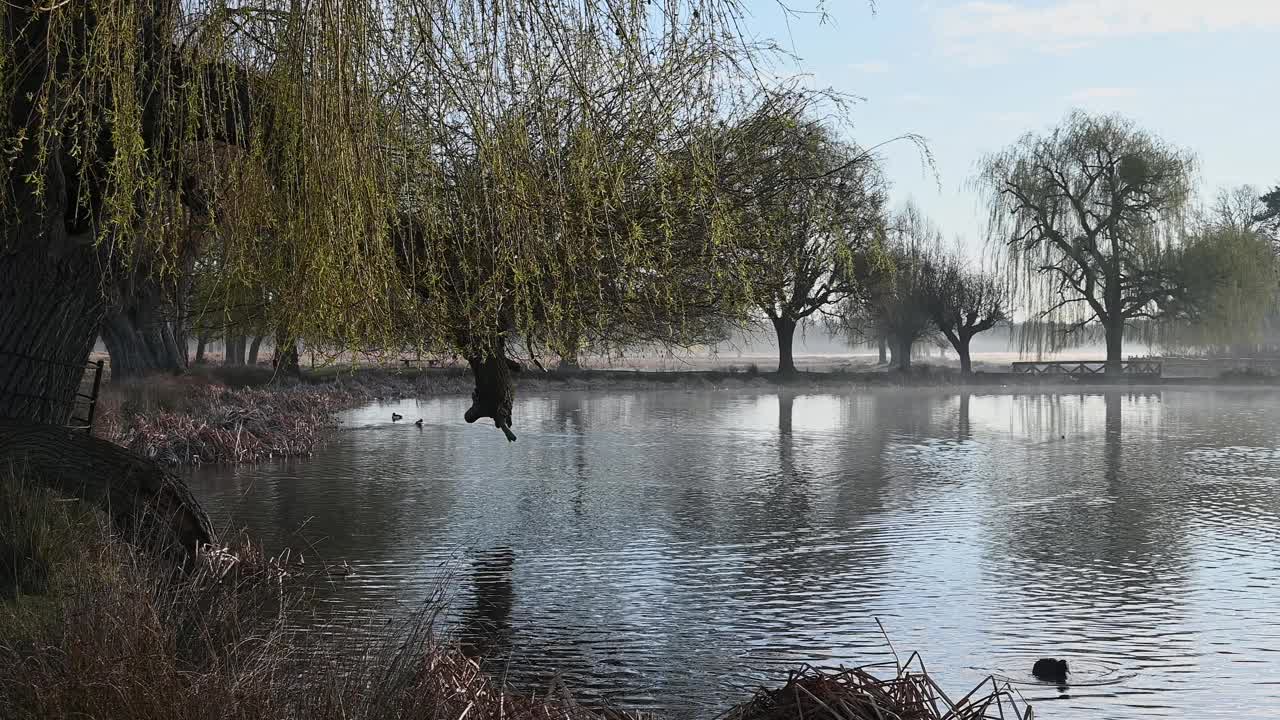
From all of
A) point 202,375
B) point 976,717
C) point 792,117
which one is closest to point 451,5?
point 976,717

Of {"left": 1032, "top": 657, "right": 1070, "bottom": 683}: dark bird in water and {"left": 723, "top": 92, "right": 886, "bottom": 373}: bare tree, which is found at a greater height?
{"left": 723, "top": 92, "right": 886, "bottom": 373}: bare tree

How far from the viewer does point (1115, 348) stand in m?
53.5

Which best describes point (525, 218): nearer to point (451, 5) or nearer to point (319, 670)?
point (451, 5)

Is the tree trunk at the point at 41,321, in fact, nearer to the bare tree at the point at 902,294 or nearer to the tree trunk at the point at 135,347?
the tree trunk at the point at 135,347

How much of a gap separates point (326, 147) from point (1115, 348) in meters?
53.5

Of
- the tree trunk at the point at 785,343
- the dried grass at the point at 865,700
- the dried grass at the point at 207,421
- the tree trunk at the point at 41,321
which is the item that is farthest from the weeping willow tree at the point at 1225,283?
the dried grass at the point at 865,700

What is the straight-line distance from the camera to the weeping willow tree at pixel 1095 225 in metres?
51.3

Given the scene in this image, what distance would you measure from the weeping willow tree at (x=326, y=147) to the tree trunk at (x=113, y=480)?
36 centimetres

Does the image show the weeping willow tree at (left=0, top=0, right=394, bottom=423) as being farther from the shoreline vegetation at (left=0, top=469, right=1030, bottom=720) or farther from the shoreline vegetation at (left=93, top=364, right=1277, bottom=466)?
the shoreline vegetation at (left=0, top=469, right=1030, bottom=720)

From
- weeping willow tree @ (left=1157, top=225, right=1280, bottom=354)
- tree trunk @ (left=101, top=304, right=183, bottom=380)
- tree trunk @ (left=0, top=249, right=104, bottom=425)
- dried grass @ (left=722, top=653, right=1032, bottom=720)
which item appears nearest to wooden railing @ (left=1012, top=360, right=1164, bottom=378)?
weeping willow tree @ (left=1157, top=225, right=1280, bottom=354)

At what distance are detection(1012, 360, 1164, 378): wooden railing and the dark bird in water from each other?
161 feet

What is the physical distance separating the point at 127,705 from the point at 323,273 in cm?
175

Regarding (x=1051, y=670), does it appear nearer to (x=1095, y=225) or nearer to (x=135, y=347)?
(x=135, y=347)

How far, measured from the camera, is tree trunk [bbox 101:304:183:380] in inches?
1131
